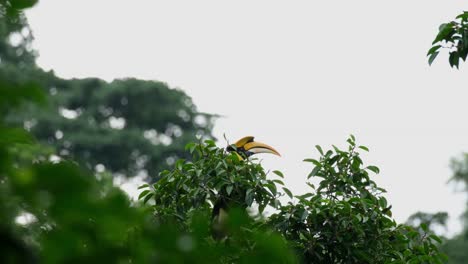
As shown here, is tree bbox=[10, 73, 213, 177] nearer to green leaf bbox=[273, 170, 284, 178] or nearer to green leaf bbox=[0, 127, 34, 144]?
green leaf bbox=[273, 170, 284, 178]

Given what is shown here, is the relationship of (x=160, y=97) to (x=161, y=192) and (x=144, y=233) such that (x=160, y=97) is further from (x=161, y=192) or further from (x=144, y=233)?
(x=144, y=233)

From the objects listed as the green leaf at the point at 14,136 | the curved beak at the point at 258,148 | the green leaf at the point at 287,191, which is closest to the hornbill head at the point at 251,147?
the curved beak at the point at 258,148

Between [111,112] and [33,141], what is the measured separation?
32.2 meters

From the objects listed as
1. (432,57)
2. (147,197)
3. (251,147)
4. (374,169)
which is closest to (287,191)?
(374,169)

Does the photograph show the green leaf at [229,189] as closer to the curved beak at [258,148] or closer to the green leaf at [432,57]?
the green leaf at [432,57]

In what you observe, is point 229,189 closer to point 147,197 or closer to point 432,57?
point 147,197

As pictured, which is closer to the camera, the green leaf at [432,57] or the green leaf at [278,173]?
the green leaf at [432,57]

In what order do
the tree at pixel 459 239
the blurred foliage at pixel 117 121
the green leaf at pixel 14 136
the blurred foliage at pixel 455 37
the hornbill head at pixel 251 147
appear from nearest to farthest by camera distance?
1. the green leaf at pixel 14 136
2. the blurred foliage at pixel 455 37
3. the hornbill head at pixel 251 147
4. the tree at pixel 459 239
5. the blurred foliage at pixel 117 121

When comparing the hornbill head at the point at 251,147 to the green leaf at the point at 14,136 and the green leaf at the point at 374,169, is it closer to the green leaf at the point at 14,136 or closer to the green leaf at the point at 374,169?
the green leaf at the point at 374,169

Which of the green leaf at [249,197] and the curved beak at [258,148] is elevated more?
the curved beak at [258,148]

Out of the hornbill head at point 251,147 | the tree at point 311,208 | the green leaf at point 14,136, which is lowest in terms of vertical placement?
the green leaf at point 14,136

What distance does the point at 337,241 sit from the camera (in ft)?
17.9

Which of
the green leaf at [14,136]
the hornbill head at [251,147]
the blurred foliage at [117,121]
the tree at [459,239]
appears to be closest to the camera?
the green leaf at [14,136]

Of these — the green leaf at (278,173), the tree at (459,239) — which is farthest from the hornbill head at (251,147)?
the tree at (459,239)
